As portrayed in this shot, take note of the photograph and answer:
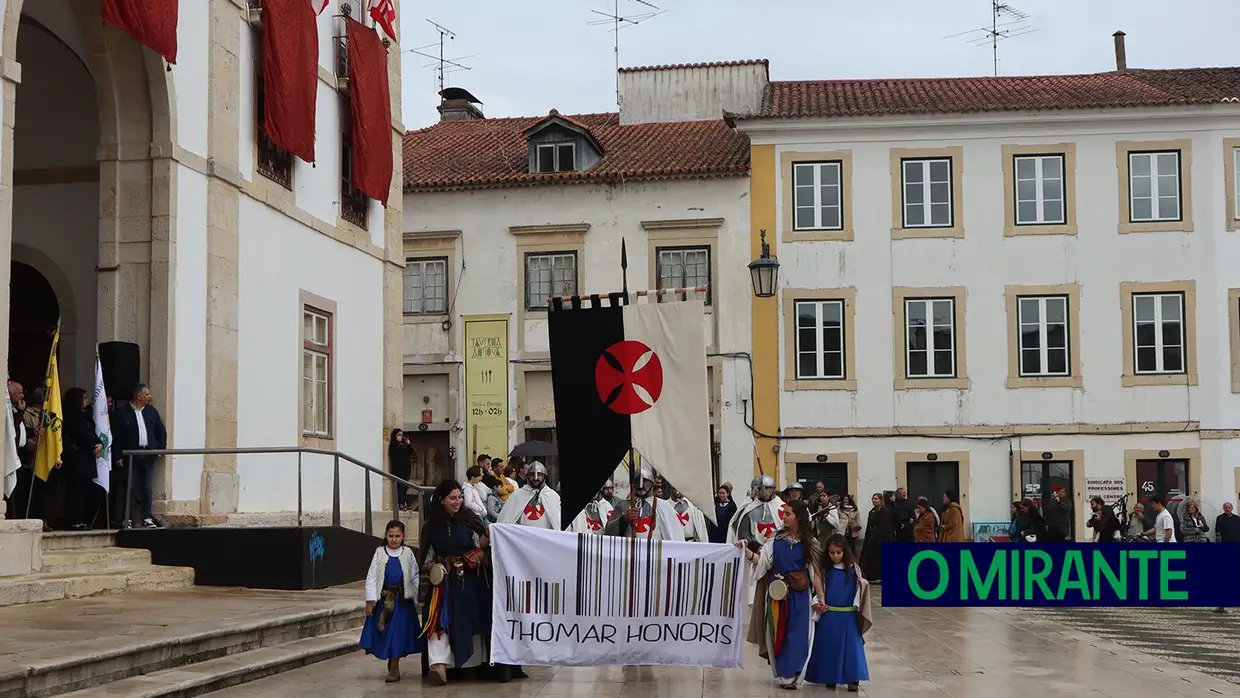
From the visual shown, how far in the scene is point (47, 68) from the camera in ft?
64.5

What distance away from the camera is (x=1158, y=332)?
1305 inches

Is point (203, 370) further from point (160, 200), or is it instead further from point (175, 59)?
point (175, 59)

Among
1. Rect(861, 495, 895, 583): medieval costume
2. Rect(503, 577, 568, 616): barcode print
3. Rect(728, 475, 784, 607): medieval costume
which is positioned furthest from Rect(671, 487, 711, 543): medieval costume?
Rect(861, 495, 895, 583): medieval costume

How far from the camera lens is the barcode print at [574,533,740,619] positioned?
12.7 metres

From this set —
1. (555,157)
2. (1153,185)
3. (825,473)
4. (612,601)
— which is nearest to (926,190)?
(1153,185)

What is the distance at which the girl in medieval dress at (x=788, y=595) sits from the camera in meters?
12.9

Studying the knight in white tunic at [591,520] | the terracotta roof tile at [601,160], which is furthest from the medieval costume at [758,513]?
the terracotta roof tile at [601,160]

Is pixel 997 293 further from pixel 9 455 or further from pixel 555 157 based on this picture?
pixel 9 455

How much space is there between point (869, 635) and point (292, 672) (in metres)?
6.87

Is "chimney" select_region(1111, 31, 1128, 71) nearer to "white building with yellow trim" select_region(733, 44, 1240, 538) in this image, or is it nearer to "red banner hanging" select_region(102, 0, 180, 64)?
"white building with yellow trim" select_region(733, 44, 1240, 538)

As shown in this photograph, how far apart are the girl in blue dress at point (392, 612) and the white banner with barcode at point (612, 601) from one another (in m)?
0.70

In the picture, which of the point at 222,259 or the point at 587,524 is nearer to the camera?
the point at 587,524

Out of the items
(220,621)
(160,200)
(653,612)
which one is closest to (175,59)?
(160,200)

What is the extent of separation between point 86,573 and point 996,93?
983 inches
